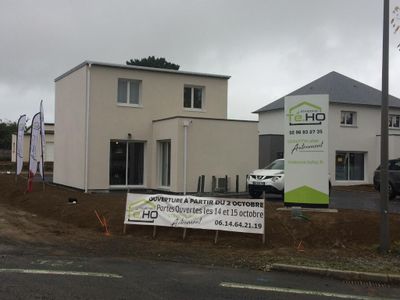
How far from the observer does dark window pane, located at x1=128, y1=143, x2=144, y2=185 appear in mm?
26047

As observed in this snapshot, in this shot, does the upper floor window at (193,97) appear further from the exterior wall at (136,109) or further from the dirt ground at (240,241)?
the dirt ground at (240,241)

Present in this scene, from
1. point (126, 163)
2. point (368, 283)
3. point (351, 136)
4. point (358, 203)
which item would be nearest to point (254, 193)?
point (358, 203)

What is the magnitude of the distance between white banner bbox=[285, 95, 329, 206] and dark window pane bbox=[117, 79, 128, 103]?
40.1 ft

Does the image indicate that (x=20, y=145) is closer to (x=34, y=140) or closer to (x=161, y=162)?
(x=34, y=140)

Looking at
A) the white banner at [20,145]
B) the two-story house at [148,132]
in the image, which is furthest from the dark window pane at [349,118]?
the white banner at [20,145]

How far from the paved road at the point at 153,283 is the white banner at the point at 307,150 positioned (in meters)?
5.55

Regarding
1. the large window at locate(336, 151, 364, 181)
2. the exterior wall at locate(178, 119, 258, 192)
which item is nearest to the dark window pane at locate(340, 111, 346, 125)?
the large window at locate(336, 151, 364, 181)

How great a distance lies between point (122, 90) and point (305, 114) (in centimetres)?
1281

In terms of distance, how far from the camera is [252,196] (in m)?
22.5

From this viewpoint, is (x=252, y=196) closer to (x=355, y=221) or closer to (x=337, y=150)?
(x=355, y=221)

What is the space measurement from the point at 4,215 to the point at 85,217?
382 centimetres

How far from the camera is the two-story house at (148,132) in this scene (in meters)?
24.3

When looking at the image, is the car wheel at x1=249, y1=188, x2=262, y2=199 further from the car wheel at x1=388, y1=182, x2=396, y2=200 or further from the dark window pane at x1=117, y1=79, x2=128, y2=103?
the dark window pane at x1=117, y1=79, x2=128, y2=103

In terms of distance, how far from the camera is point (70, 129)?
27219 mm
